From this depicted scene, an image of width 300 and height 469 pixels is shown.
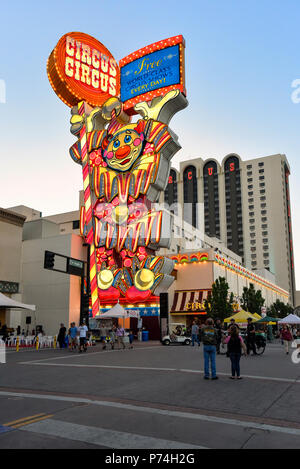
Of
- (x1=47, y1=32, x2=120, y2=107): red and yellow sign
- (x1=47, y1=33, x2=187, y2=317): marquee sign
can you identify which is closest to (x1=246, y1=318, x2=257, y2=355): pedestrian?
(x1=47, y1=33, x2=187, y2=317): marquee sign

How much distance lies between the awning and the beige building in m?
70.2

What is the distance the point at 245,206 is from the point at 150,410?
130 metres

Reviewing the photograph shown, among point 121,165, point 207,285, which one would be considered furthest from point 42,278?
point 207,285

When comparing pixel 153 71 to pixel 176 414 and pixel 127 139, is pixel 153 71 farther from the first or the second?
pixel 176 414

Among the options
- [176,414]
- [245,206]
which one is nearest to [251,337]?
[176,414]

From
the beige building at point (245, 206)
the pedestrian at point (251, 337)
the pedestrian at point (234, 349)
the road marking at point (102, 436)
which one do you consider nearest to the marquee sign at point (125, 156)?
the pedestrian at point (251, 337)

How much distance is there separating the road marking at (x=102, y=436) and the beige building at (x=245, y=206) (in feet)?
372

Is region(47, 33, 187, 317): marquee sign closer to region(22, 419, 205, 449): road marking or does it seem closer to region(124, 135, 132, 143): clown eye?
region(124, 135, 132, 143): clown eye

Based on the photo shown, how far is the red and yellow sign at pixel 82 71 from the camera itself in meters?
44.0

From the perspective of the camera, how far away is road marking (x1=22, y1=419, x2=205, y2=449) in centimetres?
541

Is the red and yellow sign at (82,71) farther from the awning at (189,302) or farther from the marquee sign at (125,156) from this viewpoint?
the awning at (189,302)

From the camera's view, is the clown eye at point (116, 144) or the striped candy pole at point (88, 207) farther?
the clown eye at point (116, 144)
